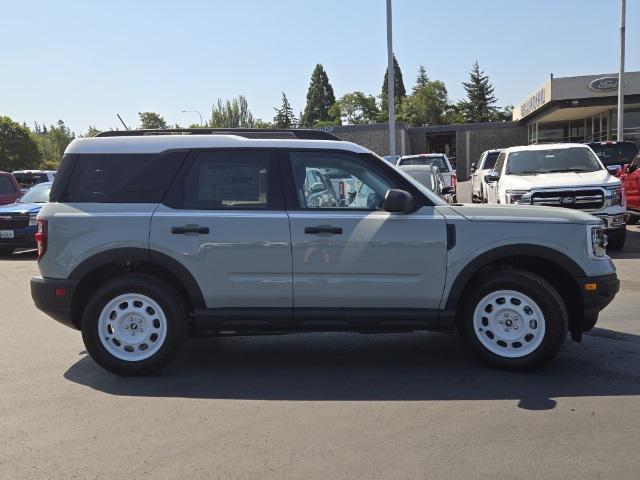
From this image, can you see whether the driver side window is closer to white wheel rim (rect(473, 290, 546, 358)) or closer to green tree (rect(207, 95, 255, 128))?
white wheel rim (rect(473, 290, 546, 358))

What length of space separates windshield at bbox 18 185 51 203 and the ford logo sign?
25.7 m

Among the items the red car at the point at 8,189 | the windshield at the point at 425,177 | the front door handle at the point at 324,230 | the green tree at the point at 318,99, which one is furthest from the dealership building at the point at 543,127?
the green tree at the point at 318,99

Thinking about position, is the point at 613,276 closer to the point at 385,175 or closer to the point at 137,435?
the point at 385,175

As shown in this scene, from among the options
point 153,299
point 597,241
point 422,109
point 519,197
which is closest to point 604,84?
point 519,197

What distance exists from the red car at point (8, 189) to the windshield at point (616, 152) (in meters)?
16.0

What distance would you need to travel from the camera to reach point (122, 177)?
17.9 ft

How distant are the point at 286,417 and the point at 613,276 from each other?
116 inches

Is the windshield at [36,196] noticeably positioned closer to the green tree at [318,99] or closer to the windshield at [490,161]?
the windshield at [490,161]

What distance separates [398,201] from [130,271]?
237cm

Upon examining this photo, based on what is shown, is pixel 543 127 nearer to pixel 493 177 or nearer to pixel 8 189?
pixel 493 177

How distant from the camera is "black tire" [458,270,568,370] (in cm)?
516

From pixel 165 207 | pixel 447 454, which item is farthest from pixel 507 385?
pixel 165 207

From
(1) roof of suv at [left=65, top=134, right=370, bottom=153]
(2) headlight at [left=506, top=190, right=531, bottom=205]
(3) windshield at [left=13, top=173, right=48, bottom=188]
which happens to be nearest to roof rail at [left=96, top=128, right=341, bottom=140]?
(1) roof of suv at [left=65, top=134, right=370, bottom=153]

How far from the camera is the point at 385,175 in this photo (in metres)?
5.38
